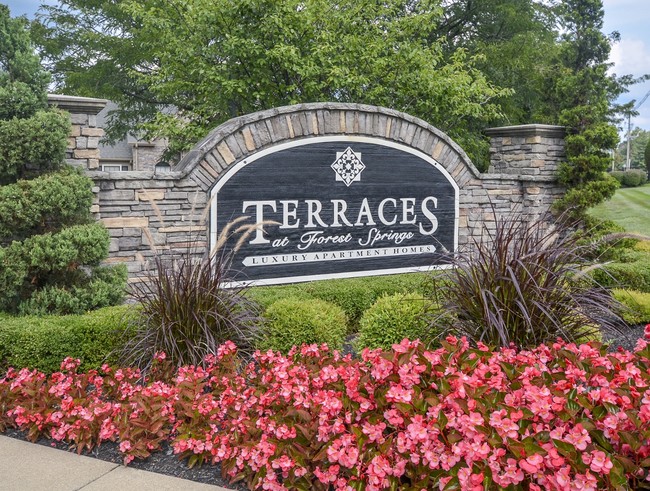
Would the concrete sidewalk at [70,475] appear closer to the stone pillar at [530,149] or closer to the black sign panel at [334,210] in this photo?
the black sign panel at [334,210]

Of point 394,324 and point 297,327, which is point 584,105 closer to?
point 394,324

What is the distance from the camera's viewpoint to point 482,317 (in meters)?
4.09

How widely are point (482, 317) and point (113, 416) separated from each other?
2392 millimetres

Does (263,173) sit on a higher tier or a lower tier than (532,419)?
higher

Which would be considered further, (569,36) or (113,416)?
(569,36)

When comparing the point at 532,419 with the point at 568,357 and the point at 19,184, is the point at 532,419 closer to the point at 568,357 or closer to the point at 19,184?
the point at 568,357

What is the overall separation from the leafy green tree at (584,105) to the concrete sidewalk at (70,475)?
6.84 m

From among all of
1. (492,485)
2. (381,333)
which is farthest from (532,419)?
(381,333)

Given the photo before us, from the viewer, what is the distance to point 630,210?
21.2 metres

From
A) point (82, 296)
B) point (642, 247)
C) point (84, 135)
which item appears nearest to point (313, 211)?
point (84, 135)

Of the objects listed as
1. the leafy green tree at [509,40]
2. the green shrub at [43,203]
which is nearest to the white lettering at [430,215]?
the green shrub at [43,203]

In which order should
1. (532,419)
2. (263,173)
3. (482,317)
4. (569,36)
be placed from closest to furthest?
1. (532,419)
2. (482,317)
3. (263,173)
4. (569,36)

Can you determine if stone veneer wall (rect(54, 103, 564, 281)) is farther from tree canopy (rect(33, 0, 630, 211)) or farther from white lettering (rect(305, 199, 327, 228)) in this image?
tree canopy (rect(33, 0, 630, 211))

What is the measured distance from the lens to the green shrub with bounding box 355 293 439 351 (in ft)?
15.0
